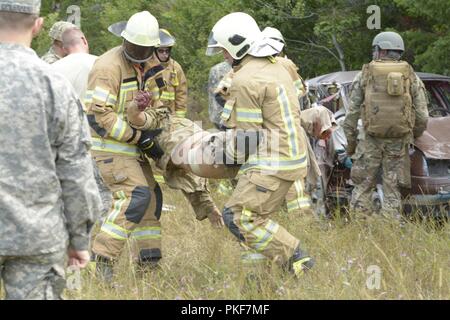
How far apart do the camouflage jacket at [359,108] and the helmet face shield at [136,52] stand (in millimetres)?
2863

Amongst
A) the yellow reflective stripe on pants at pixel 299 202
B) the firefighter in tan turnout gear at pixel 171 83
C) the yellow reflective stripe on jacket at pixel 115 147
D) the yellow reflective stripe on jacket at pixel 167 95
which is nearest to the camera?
the yellow reflective stripe on jacket at pixel 115 147

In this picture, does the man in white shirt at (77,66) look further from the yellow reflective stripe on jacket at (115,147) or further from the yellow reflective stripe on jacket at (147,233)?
the yellow reflective stripe on jacket at (147,233)

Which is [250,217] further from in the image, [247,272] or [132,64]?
[132,64]

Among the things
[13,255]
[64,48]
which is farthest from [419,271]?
[64,48]

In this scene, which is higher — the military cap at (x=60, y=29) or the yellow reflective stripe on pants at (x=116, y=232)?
the military cap at (x=60, y=29)

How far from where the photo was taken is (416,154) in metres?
8.54

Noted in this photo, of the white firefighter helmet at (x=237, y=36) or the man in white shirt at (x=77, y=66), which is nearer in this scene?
the white firefighter helmet at (x=237, y=36)

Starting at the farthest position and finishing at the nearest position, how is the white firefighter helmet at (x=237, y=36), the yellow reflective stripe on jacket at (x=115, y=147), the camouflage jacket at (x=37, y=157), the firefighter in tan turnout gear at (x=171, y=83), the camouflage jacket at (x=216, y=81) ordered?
1. the camouflage jacket at (x=216, y=81)
2. the firefighter in tan turnout gear at (x=171, y=83)
3. the yellow reflective stripe on jacket at (x=115, y=147)
4. the white firefighter helmet at (x=237, y=36)
5. the camouflage jacket at (x=37, y=157)

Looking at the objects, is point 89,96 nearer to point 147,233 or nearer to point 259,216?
point 147,233

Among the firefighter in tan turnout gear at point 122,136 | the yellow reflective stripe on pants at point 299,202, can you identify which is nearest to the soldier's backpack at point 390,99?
the yellow reflective stripe on pants at point 299,202

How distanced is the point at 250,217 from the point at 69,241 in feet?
6.66

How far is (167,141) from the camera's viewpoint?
659 cm

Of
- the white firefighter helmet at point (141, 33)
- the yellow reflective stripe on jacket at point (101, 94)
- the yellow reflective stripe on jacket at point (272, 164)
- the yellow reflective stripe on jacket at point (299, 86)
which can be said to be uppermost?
the white firefighter helmet at point (141, 33)

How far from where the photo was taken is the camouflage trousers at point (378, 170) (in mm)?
8438
